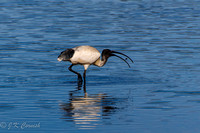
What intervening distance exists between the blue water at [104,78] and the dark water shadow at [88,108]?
0.02 metres

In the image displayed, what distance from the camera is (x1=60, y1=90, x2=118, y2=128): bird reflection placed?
11.1 m

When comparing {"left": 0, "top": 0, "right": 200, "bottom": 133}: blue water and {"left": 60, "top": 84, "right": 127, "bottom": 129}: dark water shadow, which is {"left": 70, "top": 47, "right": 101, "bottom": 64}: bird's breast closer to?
{"left": 0, "top": 0, "right": 200, "bottom": 133}: blue water

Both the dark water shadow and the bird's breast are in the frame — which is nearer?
the dark water shadow

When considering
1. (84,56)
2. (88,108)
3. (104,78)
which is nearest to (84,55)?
(84,56)

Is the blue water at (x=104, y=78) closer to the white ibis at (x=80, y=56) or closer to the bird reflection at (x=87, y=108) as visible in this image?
the bird reflection at (x=87, y=108)

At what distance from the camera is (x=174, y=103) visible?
1281cm

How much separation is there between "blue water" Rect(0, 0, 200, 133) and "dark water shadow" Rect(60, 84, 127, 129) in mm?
18

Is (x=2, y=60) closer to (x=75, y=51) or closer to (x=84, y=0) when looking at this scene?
(x=75, y=51)

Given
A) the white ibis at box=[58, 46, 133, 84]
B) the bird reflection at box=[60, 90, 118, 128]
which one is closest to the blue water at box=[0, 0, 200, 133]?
the bird reflection at box=[60, 90, 118, 128]

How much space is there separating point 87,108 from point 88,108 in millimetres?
22

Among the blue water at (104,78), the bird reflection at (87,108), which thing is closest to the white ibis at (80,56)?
the blue water at (104,78)

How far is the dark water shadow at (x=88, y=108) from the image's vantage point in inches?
435

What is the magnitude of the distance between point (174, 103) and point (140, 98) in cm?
91

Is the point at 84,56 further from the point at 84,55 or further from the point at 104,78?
the point at 104,78
